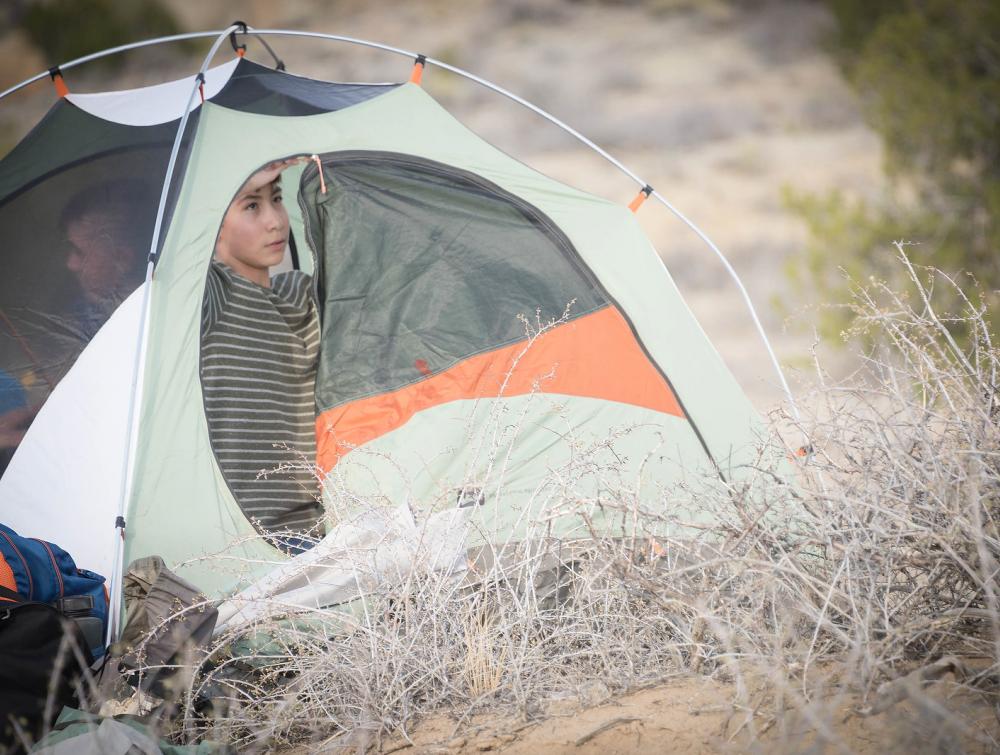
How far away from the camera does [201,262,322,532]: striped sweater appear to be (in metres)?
3.12

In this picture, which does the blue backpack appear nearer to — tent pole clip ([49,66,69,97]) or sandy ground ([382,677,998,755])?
sandy ground ([382,677,998,755])

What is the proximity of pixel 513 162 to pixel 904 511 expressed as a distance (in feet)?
6.34

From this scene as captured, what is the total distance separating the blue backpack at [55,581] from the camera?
8.05 ft

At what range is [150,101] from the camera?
11.3 feet

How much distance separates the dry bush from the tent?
45cm

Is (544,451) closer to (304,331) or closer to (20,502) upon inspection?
(304,331)

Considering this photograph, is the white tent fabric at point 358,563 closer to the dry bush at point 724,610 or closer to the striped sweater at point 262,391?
the dry bush at point 724,610

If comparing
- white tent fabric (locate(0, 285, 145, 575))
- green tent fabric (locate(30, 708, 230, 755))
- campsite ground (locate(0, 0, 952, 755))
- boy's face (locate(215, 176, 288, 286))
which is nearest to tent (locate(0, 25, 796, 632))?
white tent fabric (locate(0, 285, 145, 575))

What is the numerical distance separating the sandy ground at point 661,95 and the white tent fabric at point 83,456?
6426 mm

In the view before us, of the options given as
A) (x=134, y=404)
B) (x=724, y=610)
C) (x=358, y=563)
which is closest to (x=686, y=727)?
(x=724, y=610)

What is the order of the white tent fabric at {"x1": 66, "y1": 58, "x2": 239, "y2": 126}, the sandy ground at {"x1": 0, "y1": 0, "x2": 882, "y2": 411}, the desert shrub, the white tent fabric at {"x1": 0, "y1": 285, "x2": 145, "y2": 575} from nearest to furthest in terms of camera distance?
1. the white tent fabric at {"x1": 0, "y1": 285, "x2": 145, "y2": 575}
2. the white tent fabric at {"x1": 66, "y1": 58, "x2": 239, "y2": 126}
3. the desert shrub
4. the sandy ground at {"x1": 0, "y1": 0, "x2": 882, "y2": 411}

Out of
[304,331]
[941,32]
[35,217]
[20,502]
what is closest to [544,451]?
[304,331]

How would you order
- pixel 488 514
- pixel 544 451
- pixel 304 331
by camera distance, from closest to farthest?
1. pixel 488 514
2. pixel 544 451
3. pixel 304 331

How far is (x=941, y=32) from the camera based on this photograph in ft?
22.7
